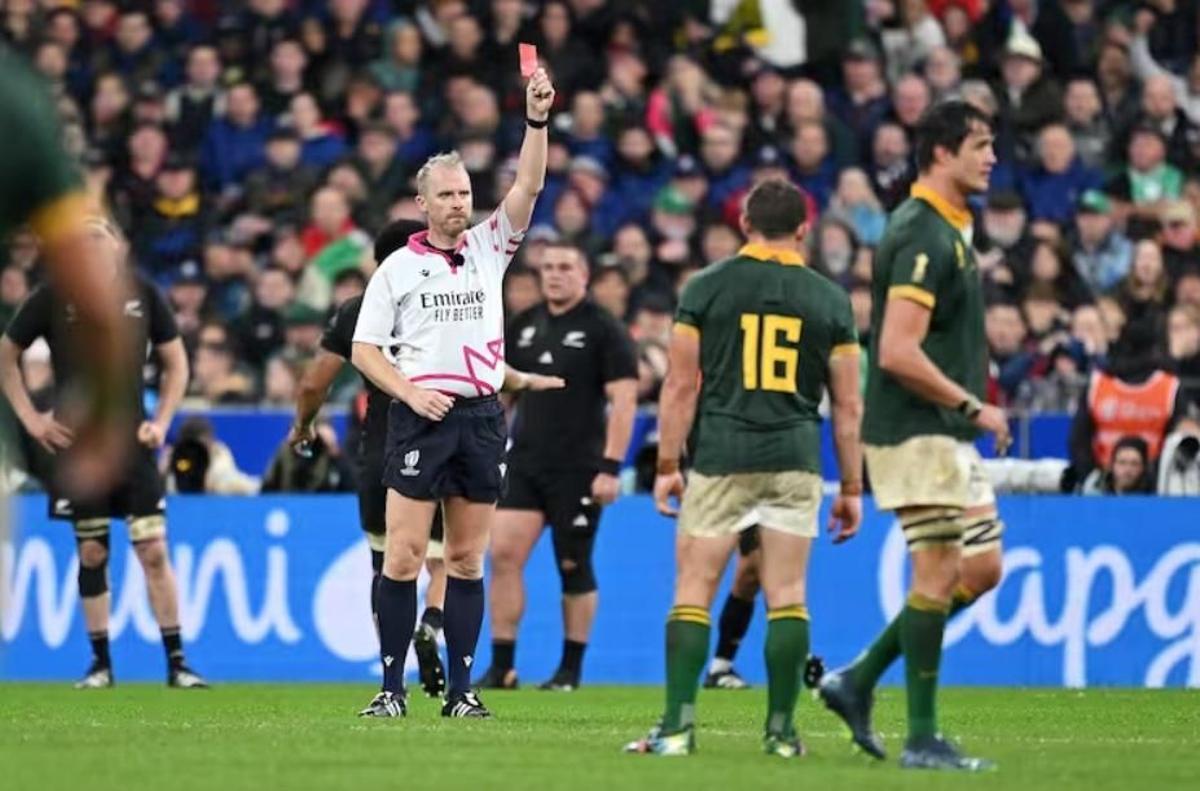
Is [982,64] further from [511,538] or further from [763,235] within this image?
[763,235]

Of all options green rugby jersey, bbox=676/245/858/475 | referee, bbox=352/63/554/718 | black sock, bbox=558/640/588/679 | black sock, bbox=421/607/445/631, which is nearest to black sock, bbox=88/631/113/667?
black sock, bbox=558/640/588/679

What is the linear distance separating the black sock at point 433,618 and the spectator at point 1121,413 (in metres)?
5.50

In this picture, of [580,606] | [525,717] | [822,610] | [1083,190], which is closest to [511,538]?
[580,606]

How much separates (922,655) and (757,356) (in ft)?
4.53

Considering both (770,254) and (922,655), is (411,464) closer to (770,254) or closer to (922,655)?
(770,254)

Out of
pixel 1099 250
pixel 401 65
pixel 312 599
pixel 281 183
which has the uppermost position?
pixel 401 65

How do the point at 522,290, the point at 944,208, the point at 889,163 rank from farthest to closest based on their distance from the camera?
the point at 889,163 < the point at 522,290 < the point at 944,208

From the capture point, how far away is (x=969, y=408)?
1044cm

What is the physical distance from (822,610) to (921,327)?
28.3 ft

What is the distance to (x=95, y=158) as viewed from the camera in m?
24.7

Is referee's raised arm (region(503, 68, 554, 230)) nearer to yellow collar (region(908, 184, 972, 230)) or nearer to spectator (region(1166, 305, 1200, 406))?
yellow collar (region(908, 184, 972, 230))

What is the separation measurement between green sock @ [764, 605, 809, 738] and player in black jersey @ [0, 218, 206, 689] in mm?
6328

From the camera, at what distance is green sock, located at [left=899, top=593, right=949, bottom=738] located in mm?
10391

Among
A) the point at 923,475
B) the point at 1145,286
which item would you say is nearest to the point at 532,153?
the point at 923,475
